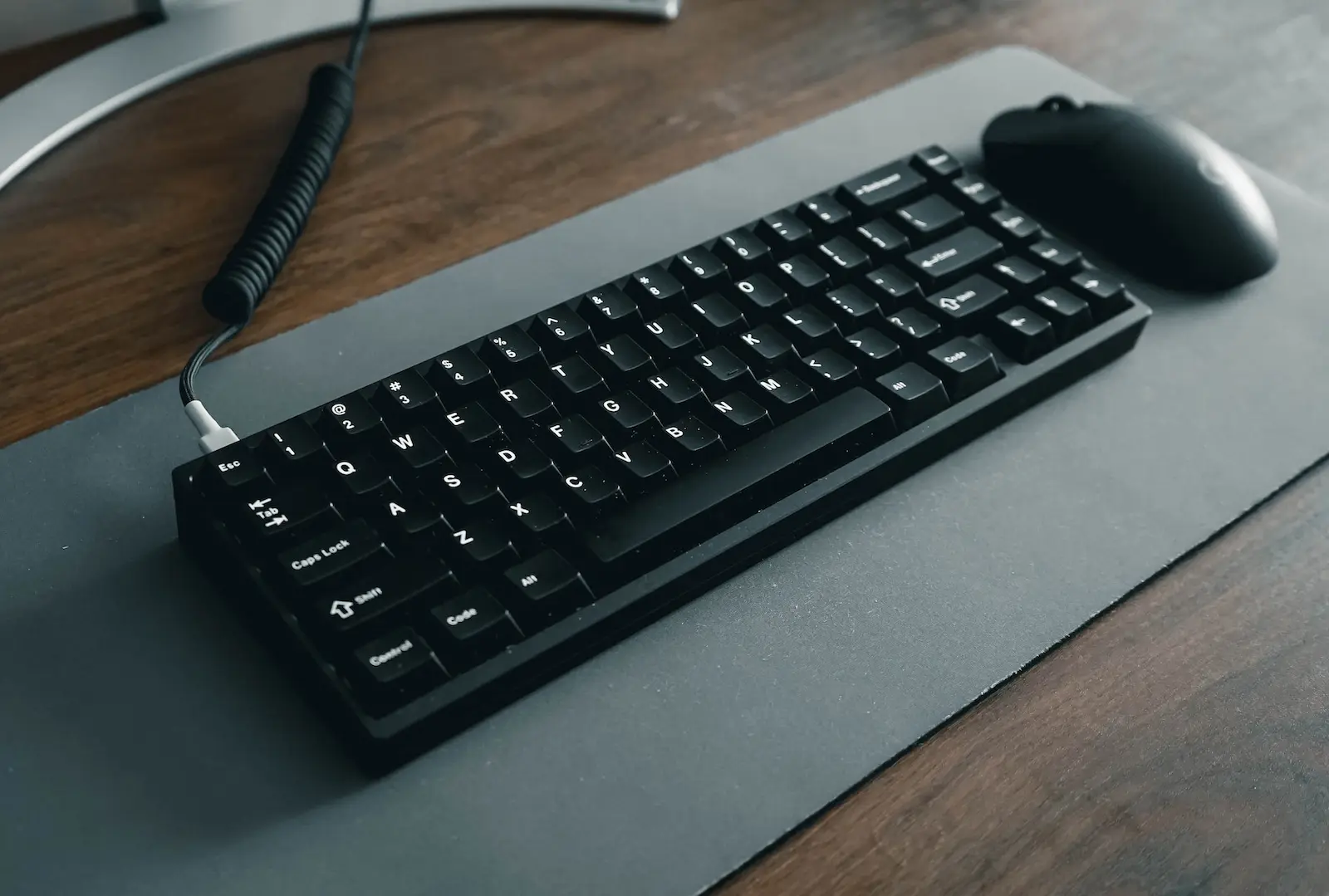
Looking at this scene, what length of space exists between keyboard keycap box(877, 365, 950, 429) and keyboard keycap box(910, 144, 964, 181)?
0.15m

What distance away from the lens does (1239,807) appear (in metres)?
0.45

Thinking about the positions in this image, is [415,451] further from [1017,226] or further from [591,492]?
[1017,226]

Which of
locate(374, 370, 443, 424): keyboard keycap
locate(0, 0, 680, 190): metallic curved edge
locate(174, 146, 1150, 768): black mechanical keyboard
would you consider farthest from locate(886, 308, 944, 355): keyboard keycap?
locate(0, 0, 680, 190): metallic curved edge

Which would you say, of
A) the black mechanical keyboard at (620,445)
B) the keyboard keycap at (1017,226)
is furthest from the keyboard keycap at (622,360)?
the keyboard keycap at (1017,226)

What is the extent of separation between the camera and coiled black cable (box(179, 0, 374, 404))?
23.0 inches

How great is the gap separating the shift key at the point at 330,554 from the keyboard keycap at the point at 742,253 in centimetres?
22

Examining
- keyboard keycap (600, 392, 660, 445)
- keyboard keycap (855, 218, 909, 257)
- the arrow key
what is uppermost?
keyboard keycap (600, 392, 660, 445)

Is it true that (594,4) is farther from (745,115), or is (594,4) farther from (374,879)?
(374,879)

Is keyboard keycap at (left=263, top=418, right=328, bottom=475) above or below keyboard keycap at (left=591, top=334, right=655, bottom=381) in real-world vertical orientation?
above

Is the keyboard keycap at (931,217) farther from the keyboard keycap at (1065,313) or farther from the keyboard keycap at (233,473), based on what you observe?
the keyboard keycap at (233,473)

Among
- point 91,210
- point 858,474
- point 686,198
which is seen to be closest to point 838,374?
point 858,474

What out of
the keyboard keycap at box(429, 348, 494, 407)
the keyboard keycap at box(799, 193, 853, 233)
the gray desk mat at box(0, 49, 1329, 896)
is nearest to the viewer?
the gray desk mat at box(0, 49, 1329, 896)

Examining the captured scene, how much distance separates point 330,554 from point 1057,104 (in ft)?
1.59

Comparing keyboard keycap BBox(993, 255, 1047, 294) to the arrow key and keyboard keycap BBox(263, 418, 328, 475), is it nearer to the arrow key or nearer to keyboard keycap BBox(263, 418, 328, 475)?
the arrow key
